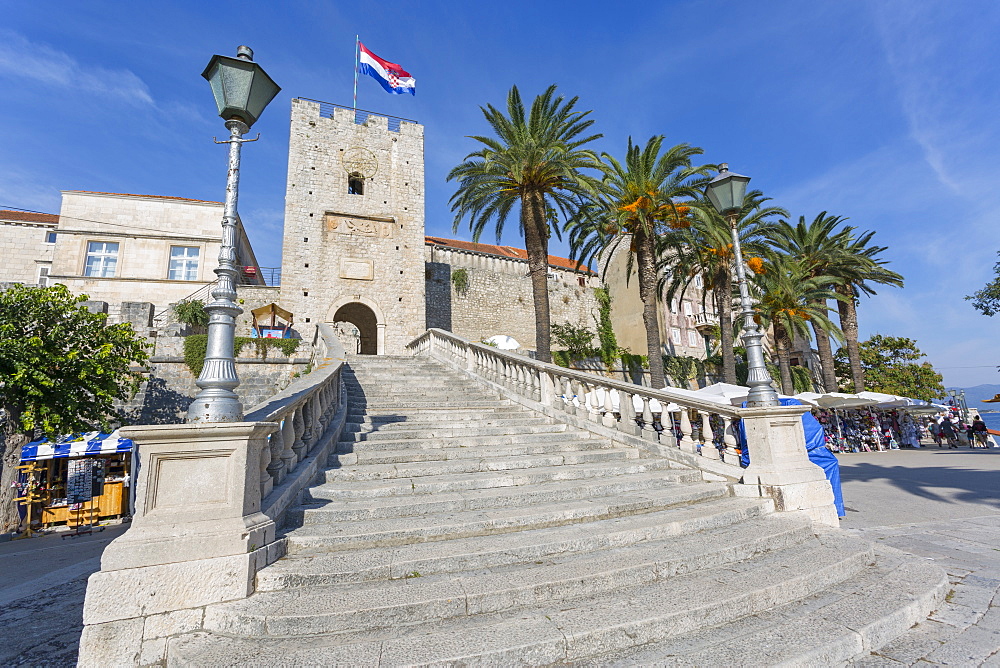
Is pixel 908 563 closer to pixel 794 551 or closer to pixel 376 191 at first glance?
pixel 794 551

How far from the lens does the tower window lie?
2352 centimetres

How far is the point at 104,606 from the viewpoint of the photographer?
275cm

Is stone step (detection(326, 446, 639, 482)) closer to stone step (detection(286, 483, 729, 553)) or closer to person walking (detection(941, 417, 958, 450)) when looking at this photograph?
stone step (detection(286, 483, 729, 553))

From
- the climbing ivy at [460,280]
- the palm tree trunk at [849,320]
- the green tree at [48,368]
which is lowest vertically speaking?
the green tree at [48,368]

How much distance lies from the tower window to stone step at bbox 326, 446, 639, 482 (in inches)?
817

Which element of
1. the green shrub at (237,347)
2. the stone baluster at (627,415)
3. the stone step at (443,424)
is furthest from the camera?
the green shrub at (237,347)

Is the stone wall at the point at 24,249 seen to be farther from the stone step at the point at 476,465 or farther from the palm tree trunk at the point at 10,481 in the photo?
the stone step at the point at 476,465

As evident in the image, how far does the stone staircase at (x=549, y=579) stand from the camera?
263cm

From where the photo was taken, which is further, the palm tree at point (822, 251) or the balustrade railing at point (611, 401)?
the palm tree at point (822, 251)

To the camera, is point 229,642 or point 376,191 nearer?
point 229,642

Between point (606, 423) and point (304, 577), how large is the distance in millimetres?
5397

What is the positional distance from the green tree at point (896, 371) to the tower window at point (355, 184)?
37.2 meters

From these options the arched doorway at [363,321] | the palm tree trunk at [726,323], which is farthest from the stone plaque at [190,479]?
the arched doorway at [363,321]

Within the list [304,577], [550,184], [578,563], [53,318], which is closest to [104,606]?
[304,577]
